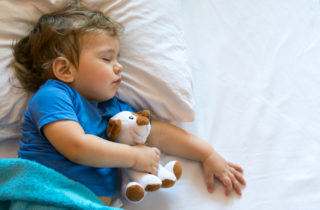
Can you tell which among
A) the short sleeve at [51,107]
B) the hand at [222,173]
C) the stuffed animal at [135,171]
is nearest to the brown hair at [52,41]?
the short sleeve at [51,107]

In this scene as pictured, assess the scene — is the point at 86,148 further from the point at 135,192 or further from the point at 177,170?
the point at 177,170

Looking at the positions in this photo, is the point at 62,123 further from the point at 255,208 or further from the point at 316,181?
the point at 316,181

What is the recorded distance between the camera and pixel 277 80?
110 centimetres

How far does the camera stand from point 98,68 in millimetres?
860

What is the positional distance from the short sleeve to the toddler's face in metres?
0.08

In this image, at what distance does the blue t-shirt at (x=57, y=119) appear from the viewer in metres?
0.77

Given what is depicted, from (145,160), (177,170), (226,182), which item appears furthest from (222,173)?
(145,160)

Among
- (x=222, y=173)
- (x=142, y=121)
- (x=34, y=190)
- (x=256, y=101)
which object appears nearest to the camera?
(x=34, y=190)

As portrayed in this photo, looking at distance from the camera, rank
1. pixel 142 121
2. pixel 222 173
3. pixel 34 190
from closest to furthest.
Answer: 1. pixel 34 190
2. pixel 142 121
3. pixel 222 173

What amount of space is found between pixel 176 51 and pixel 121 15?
216 mm

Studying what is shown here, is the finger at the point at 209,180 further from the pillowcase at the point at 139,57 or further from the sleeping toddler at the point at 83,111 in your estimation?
the pillowcase at the point at 139,57

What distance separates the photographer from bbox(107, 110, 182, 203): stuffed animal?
794 millimetres

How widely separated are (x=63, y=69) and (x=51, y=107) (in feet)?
0.49

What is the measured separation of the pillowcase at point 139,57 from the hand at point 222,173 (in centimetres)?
15
